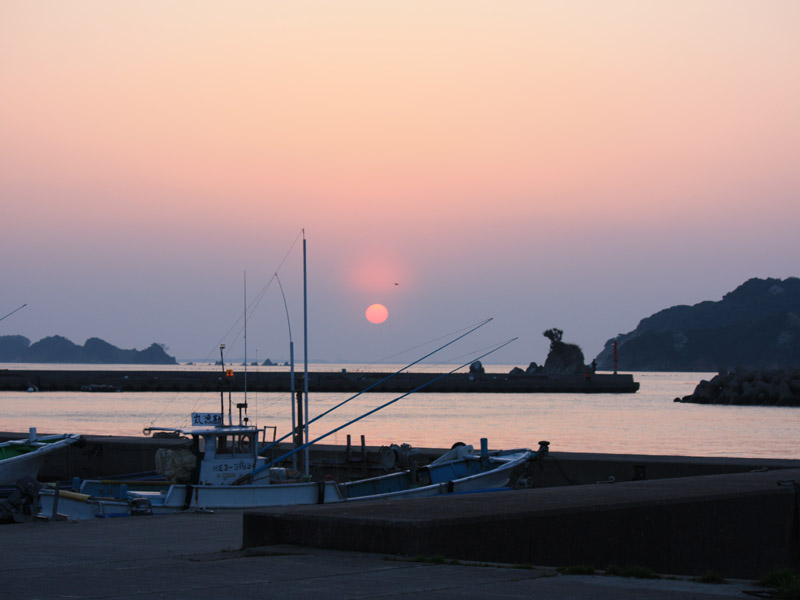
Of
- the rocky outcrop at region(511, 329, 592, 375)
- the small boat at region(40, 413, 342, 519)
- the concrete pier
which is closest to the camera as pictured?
the concrete pier

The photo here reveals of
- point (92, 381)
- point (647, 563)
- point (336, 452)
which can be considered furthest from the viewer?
point (92, 381)

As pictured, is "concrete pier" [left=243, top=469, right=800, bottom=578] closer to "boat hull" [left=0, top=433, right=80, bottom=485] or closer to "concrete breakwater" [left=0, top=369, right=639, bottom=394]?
"boat hull" [left=0, top=433, right=80, bottom=485]

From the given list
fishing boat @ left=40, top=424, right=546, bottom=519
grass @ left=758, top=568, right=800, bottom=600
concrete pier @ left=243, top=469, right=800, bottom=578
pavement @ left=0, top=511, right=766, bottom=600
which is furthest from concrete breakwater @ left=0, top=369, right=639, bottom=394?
grass @ left=758, top=568, right=800, bottom=600

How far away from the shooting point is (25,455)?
28.2m

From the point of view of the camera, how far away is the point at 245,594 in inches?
331

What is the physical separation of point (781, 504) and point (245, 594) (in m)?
9.43

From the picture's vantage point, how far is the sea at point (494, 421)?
57594 mm

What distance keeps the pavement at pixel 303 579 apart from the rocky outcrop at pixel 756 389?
9274cm

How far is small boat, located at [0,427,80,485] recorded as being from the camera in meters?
27.9

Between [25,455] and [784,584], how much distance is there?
2394cm

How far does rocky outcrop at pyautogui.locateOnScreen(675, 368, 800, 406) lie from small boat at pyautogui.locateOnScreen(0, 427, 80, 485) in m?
79.8

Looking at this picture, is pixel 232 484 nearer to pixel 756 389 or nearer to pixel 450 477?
pixel 450 477

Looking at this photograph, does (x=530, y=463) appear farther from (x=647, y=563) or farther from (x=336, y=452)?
(x=647, y=563)

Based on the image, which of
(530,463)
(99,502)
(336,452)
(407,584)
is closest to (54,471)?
(336,452)
